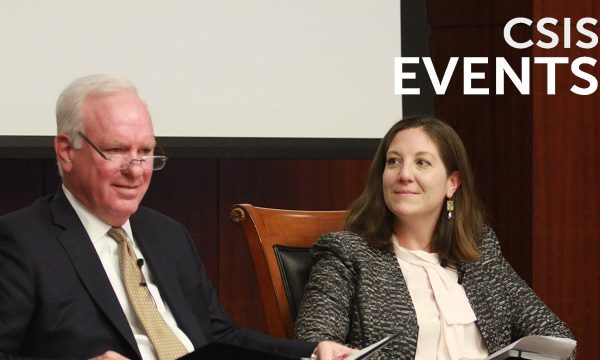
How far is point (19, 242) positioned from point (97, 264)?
170 mm

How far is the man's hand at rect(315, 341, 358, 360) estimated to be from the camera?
2.21 metres

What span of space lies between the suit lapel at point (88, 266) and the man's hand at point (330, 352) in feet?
1.50

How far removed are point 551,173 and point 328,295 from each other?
1.93 m

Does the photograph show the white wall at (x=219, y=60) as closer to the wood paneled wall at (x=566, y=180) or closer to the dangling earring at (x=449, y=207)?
the dangling earring at (x=449, y=207)

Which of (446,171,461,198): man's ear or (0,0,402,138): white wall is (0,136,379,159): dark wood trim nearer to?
(0,0,402,138): white wall

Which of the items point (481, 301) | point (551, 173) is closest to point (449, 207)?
point (481, 301)

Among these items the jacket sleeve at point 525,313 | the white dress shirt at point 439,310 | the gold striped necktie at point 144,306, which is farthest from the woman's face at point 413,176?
the gold striped necktie at point 144,306

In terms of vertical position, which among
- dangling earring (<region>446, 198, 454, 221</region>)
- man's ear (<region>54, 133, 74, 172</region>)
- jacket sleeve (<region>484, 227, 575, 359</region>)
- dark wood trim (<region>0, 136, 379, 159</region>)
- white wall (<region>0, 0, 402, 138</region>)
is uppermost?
white wall (<region>0, 0, 402, 138</region>)

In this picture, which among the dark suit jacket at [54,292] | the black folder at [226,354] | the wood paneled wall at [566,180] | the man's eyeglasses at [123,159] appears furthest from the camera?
the wood paneled wall at [566,180]

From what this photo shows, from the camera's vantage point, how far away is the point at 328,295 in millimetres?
2654

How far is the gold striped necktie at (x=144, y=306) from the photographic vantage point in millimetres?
2021

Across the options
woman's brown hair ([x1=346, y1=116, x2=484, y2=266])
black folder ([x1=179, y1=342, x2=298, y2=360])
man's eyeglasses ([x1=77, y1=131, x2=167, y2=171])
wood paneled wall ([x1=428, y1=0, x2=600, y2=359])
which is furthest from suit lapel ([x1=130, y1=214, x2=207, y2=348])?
wood paneled wall ([x1=428, y1=0, x2=600, y2=359])

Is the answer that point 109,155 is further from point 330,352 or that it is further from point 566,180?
point 566,180

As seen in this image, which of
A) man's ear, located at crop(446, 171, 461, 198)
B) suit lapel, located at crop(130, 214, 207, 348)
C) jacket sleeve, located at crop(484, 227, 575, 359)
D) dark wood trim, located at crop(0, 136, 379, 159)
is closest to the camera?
suit lapel, located at crop(130, 214, 207, 348)
